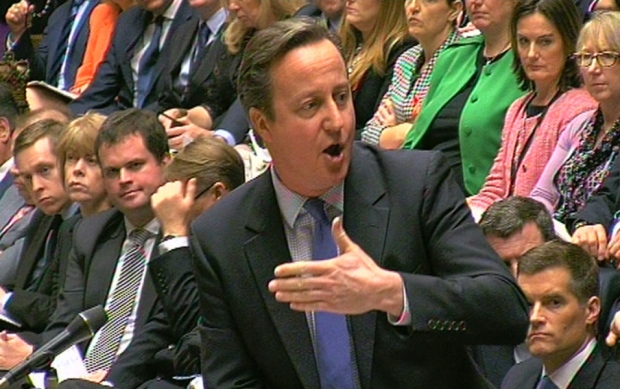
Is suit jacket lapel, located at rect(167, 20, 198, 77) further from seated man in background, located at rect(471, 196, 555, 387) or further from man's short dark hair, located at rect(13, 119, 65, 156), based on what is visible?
seated man in background, located at rect(471, 196, 555, 387)

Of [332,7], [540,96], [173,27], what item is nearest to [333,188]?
[540,96]

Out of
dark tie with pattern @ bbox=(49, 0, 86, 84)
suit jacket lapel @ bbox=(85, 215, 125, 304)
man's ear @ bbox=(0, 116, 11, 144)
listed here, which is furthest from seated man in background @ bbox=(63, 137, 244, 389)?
dark tie with pattern @ bbox=(49, 0, 86, 84)

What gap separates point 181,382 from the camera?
4.52 m

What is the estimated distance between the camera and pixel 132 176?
504 cm

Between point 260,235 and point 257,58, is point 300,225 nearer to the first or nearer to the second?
point 260,235

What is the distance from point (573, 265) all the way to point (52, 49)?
5.14 meters

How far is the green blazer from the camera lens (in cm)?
535

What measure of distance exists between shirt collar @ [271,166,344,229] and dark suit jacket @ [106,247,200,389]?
1685 millimetres

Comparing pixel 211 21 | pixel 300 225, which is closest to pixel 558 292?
pixel 300 225

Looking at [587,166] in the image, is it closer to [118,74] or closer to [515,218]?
[515,218]

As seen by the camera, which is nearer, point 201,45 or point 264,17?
point 264,17

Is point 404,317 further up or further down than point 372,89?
further up

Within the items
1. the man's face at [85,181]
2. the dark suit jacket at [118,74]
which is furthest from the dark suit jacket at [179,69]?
the man's face at [85,181]

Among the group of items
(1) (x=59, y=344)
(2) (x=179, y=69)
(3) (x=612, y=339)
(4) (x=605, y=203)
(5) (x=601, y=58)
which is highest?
(1) (x=59, y=344)
